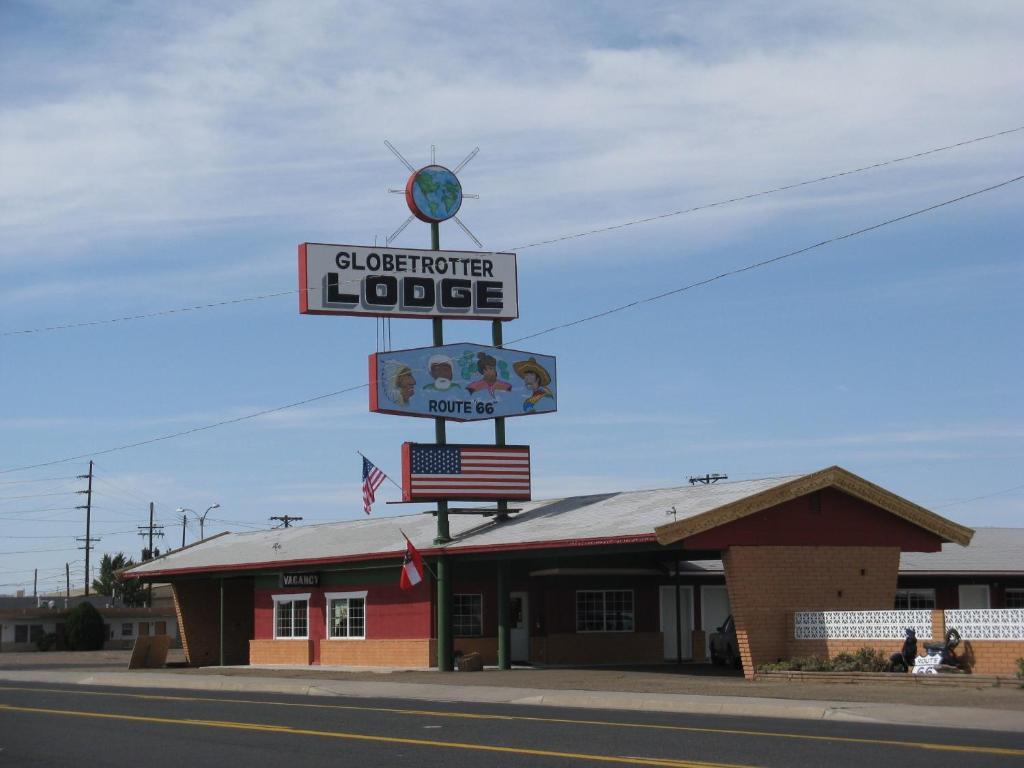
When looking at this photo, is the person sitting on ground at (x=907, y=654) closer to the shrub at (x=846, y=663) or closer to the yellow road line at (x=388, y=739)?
the shrub at (x=846, y=663)

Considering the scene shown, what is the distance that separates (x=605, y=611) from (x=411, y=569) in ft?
22.4

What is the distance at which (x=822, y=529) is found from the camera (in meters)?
30.5

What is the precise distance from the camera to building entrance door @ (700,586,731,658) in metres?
39.8

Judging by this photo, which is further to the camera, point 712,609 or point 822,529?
point 712,609

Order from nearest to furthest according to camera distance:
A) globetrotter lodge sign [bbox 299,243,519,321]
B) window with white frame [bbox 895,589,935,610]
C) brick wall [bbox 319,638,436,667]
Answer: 1. globetrotter lodge sign [bbox 299,243,519,321]
2. brick wall [bbox 319,638,436,667]
3. window with white frame [bbox 895,589,935,610]

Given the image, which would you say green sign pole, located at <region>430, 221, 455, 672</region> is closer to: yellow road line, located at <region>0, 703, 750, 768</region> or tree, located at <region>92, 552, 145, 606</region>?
yellow road line, located at <region>0, 703, 750, 768</region>

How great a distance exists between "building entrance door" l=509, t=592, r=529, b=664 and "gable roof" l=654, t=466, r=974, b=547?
11067mm

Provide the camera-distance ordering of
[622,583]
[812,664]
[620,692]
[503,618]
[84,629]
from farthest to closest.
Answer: [84,629]
[622,583]
[503,618]
[812,664]
[620,692]

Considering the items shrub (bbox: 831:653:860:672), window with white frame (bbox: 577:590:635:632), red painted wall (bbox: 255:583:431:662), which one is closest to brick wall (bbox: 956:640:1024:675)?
shrub (bbox: 831:653:860:672)

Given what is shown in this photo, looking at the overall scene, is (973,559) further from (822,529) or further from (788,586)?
(788,586)

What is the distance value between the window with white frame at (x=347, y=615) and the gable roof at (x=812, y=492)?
14412 millimetres

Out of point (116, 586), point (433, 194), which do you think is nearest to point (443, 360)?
point (433, 194)

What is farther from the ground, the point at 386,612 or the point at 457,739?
the point at 386,612

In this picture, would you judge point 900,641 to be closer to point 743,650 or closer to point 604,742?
point 743,650
